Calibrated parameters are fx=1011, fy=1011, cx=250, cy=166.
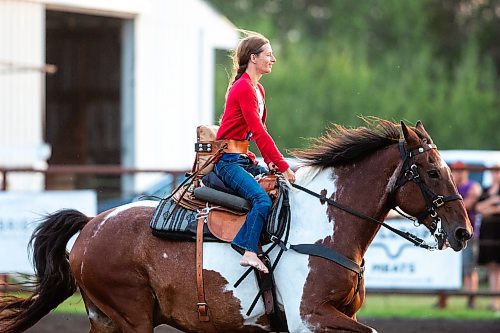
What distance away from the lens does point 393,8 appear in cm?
3897

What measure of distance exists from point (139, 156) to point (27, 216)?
688 cm

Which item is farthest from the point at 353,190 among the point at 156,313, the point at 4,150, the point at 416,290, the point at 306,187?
the point at 4,150

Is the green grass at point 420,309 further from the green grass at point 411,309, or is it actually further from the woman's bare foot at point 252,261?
the woman's bare foot at point 252,261

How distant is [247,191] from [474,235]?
20.7ft

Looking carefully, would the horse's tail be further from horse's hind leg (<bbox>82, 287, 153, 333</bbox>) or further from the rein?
the rein

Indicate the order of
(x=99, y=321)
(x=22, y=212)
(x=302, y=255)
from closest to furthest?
(x=302, y=255) → (x=99, y=321) → (x=22, y=212)

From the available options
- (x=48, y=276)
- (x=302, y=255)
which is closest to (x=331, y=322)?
(x=302, y=255)

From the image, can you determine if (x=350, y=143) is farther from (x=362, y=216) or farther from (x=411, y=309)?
(x=411, y=309)

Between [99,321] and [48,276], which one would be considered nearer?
Answer: [99,321]

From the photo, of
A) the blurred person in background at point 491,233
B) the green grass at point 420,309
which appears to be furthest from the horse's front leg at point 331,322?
the blurred person in background at point 491,233

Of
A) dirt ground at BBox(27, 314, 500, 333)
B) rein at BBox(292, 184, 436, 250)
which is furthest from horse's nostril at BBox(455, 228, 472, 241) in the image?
dirt ground at BBox(27, 314, 500, 333)

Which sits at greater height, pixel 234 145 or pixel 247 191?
pixel 234 145

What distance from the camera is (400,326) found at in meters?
10.6

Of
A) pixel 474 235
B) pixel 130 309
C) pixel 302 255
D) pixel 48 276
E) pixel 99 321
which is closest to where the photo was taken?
pixel 302 255
